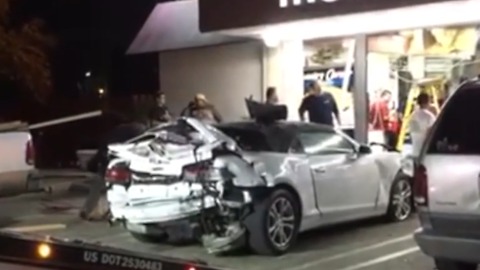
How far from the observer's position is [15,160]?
1455 centimetres

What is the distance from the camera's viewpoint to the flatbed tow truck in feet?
11.7

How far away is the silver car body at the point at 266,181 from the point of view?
10547 millimetres

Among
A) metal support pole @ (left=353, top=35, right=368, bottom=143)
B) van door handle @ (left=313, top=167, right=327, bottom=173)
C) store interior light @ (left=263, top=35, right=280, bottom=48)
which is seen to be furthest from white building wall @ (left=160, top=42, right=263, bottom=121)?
van door handle @ (left=313, top=167, right=327, bottom=173)

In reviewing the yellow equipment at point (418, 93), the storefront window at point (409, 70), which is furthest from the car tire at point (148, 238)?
the yellow equipment at point (418, 93)

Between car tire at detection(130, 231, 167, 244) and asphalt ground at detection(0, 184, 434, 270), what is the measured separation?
0.08 metres

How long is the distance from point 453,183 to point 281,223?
334cm

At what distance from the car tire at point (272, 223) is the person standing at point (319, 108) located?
19.7 feet

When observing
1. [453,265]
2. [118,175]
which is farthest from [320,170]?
[453,265]

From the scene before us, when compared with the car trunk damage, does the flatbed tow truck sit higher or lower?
higher

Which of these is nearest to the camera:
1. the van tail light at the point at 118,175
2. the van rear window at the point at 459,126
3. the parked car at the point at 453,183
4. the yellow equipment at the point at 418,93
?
the parked car at the point at 453,183

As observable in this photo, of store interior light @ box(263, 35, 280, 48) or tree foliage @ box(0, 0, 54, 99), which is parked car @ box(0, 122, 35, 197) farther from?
tree foliage @ box(0, 0, 54, 99)

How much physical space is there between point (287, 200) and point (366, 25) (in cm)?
690

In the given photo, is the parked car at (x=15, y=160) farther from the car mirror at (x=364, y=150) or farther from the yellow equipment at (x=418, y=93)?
the yellow equipment at (x=418, y=93)

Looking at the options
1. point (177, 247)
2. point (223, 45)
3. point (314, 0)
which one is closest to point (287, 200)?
point (177, 247)
